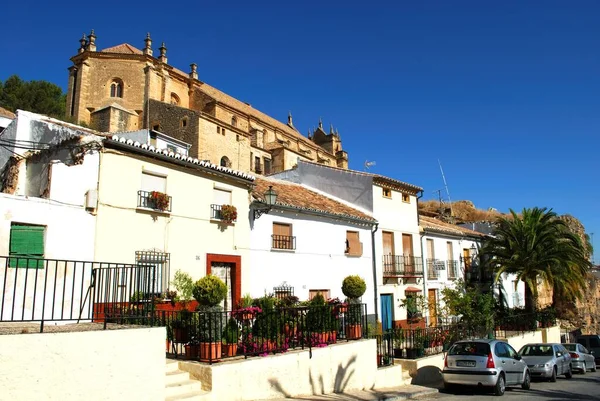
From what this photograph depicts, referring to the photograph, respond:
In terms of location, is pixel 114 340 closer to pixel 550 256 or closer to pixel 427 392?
pixel 427 392

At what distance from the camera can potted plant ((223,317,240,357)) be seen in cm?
952

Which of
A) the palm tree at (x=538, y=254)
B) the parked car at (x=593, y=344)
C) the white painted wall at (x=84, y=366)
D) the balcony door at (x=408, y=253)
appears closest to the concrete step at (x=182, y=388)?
the white painted wall at (x=84, y=366)

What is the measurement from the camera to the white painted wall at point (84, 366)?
5.82 m

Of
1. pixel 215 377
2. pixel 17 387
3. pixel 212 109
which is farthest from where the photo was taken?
pixel 212 109

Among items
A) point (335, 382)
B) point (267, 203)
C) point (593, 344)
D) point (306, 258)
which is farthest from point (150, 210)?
point (593, 344)

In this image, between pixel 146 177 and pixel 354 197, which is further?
pixel 354 197

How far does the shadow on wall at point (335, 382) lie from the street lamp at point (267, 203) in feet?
20.3

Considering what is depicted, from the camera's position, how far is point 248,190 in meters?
16.7

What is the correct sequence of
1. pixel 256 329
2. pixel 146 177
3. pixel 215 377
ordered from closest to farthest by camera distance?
pixel 215 377
pixel 256 329
pixel 146 177

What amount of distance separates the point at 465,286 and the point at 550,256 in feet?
16.1

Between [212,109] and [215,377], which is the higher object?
[212,109]

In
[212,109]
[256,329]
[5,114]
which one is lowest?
[256,329]

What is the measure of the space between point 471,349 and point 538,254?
14839 mm

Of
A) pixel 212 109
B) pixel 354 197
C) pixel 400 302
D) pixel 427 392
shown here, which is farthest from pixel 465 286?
pixel 212 109
